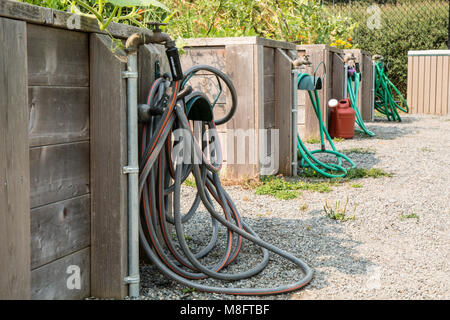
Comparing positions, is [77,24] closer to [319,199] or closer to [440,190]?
[319,199]

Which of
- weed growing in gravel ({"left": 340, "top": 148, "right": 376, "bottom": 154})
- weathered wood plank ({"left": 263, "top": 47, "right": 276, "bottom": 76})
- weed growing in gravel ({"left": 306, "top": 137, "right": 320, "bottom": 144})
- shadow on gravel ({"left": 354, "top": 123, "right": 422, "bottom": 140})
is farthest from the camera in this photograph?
shadow on gravel ({"left": 354, "top": 123, "right": 422, "bottom": 140})

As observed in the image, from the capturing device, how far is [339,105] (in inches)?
264

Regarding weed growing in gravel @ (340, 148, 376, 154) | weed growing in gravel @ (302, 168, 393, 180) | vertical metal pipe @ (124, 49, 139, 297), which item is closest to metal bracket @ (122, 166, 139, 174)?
vertical metal pipe @ (124, 49, 139, 297)

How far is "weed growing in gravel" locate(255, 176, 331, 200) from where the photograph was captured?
3.84m

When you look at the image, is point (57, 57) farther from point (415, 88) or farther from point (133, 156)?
point (415, 88)

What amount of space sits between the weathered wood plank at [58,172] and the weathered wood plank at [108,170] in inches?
1.7

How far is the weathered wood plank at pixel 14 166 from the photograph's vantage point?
1.48 m

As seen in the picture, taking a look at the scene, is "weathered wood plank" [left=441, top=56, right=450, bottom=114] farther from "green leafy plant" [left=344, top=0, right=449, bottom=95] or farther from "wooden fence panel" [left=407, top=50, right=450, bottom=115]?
"green leafy plant" [left=344, top=0, right=449, bottom=95]

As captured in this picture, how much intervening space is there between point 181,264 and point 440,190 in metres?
2.33

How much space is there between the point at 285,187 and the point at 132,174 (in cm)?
218

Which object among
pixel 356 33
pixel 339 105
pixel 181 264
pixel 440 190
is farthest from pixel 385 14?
pixel 181 264

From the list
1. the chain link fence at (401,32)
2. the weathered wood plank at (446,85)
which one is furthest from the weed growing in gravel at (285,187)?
the chain link fence at (401,32)

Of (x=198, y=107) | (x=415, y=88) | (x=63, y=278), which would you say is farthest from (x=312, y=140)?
(x=415, y=88)

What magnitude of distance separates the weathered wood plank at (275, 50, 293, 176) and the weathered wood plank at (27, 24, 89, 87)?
9.09 feet
